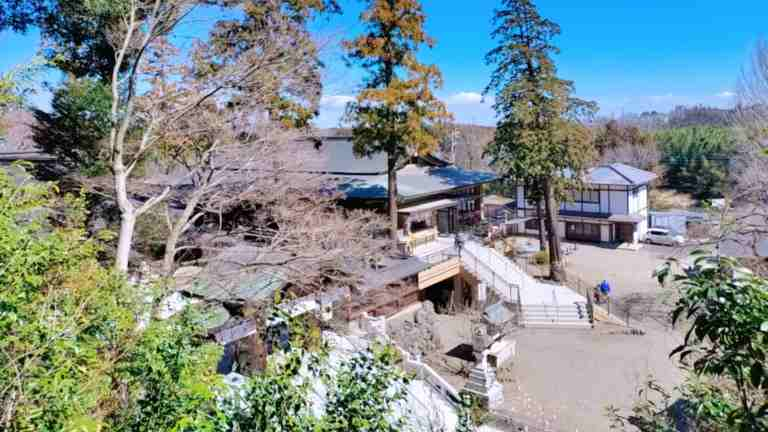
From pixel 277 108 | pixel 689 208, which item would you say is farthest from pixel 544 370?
pixel 689 208

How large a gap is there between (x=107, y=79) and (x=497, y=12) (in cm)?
1458

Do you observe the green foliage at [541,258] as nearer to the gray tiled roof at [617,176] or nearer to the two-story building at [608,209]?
the two-story building at [608,209]

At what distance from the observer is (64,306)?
3229 mm

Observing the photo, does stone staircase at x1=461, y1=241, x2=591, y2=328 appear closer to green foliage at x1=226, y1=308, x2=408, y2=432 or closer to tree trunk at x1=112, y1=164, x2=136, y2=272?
tree trunk at x1=112, y1=164, x2=136, y2=272

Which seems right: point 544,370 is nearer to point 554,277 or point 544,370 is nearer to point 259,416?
point 554,277

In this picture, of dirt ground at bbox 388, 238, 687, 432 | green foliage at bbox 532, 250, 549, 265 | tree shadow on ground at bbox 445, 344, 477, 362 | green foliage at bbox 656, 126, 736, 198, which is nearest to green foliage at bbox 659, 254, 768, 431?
dirt ground at bbox 388, 238, 687, 432

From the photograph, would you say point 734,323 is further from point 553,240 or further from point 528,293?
point 553,240

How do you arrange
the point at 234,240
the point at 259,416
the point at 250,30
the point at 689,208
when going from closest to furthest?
the point at 259,416 → the point at 234,240 → the point at 250,30 → the point at 689,208

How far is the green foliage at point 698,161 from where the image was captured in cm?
3957

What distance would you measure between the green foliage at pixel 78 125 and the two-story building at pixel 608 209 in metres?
22.3

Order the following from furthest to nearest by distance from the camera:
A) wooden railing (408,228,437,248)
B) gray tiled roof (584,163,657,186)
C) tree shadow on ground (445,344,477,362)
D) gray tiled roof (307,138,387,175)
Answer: gray tiled roof (584,163,657,186) < gray tiled roof (307,138,387,175) < wooden railing (408,228,437,248) < tree shadow on ground (445,344,477,362)

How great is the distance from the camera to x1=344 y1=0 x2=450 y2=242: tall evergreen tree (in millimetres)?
13992

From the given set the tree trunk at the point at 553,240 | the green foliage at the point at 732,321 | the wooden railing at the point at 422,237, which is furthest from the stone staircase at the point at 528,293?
the green foliage at the point at 732,321

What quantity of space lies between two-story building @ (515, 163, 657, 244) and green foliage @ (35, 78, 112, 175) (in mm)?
22277
